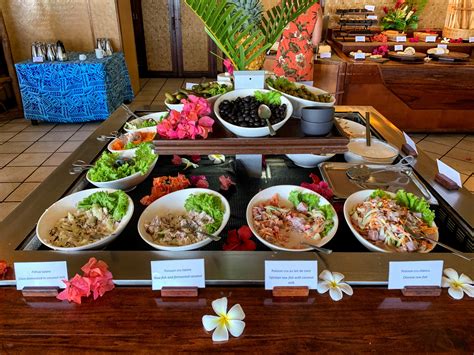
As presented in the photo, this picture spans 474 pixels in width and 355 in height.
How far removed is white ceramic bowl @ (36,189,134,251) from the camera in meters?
1.16

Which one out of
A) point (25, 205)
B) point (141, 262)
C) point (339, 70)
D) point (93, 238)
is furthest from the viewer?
point (339, 70)

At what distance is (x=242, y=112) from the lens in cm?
129

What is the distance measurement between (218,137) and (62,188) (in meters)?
0.67

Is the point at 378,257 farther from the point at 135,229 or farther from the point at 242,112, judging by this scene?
the point at 135,229

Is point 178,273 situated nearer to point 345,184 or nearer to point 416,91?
point 345,184

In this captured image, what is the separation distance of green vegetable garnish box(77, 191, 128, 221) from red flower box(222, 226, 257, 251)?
14.7 inches

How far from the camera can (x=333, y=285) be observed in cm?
103

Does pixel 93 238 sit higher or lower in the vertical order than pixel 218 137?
lower

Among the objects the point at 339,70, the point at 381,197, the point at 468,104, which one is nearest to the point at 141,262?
the point at 381,197

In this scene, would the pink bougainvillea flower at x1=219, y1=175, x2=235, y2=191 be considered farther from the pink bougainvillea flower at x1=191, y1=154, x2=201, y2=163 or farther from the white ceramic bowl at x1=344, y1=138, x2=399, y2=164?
the white ceramic bowl at x1=344, y1=138, x2=399, y2=164

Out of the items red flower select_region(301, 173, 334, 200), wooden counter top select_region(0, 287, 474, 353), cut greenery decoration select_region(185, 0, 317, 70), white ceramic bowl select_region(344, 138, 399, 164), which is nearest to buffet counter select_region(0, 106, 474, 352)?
wooden counter top select_region(0, 287, 474, 353)

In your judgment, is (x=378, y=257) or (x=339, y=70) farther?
(x=339, y=70)

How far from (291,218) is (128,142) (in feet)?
3.01

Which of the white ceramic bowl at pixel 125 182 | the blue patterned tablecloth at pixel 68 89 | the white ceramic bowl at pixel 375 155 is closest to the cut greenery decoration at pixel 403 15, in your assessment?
the blue patterned tablecloth at pixel 68 89
